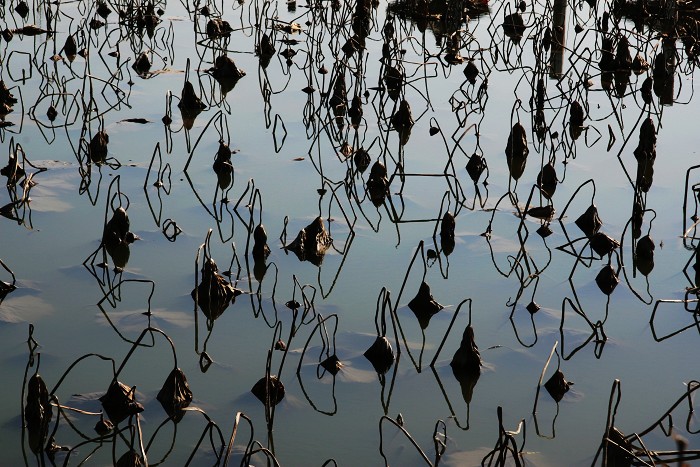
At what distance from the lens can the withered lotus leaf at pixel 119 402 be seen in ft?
5.65

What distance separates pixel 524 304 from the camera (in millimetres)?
2213

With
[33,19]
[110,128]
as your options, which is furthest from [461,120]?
[33,19]

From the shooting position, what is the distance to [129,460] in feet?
5.01

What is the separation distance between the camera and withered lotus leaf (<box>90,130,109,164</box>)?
2977mm

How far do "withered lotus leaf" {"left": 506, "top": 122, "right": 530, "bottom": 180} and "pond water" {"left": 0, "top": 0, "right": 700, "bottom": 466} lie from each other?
0.04 ft

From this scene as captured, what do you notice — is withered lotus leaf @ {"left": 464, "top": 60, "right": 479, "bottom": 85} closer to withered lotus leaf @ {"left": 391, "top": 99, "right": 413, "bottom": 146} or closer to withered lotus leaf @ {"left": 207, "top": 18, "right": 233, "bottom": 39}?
withered lotus leaf @ {"left": 391, "top": 99, "right": 413, "bottom": 146}

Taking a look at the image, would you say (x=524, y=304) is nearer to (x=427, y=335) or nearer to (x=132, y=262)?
(x=427, y=335)

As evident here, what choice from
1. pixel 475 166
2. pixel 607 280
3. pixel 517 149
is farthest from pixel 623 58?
pixel 607 280

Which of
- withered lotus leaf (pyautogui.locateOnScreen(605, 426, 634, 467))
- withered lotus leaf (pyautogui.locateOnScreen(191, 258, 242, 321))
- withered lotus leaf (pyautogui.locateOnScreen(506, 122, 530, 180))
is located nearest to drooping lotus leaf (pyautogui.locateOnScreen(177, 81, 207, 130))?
withered lotus leaf (pyautogui.locateOnScreen(506, 122, 530, 180))

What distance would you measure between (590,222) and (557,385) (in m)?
0.79

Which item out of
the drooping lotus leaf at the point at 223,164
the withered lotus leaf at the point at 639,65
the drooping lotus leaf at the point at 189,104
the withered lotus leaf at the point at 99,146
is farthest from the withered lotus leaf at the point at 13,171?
the withered lotus leaf at the point at 639,65

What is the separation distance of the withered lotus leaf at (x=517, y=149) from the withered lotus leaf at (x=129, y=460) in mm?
1780

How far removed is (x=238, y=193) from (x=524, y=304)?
36.5 inches

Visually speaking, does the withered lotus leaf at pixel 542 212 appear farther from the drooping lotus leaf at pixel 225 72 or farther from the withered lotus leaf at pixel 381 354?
the drooping lotus leaf at pixel 225 72
